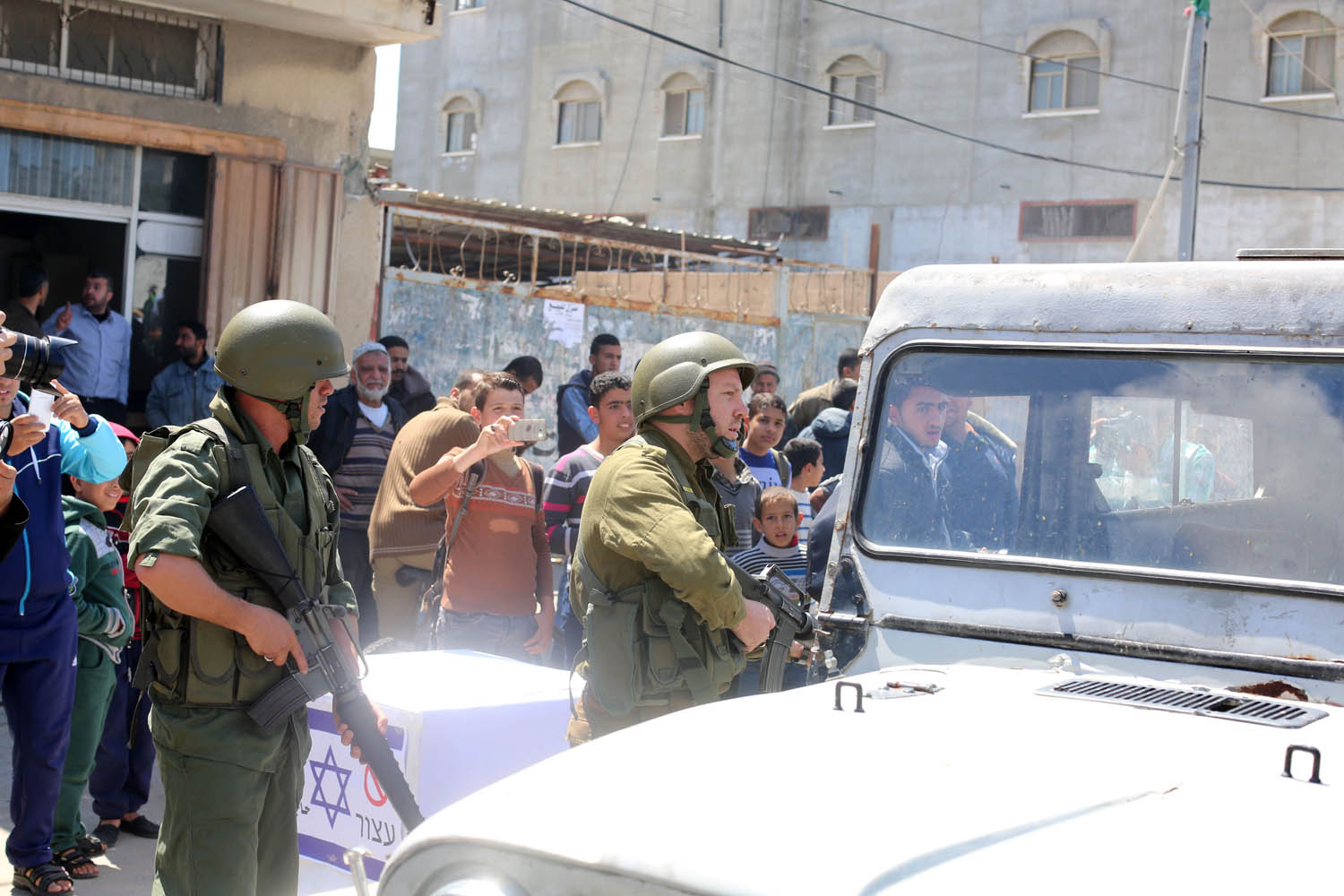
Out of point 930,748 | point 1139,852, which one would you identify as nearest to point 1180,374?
point 930,748

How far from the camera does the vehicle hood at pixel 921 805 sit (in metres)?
1.77

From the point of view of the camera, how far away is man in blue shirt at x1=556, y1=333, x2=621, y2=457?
795 cm

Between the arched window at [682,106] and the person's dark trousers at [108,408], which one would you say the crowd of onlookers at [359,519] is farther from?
the arched window at [682,106]

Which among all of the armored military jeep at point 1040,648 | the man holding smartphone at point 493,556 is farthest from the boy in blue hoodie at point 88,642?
the armored military jeep at point 1040,648

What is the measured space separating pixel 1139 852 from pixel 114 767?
14.5 ft

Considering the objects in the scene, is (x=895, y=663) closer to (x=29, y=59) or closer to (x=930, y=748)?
(x=930, y=748)

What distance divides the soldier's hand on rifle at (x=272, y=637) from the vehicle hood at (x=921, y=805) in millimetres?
1172

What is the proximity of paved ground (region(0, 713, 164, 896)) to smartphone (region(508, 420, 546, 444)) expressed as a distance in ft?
6.86

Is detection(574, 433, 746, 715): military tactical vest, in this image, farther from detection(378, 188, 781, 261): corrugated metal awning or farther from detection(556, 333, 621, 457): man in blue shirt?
detection(378, 188, 781, 261): corrugated metal awning

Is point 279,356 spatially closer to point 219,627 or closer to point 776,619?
point 219,627

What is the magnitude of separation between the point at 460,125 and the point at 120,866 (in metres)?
29.1

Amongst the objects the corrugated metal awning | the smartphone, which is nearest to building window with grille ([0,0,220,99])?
the corrugated metal awning

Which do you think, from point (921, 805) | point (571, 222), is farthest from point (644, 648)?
point (571, 222)

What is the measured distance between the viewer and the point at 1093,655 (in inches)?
118
